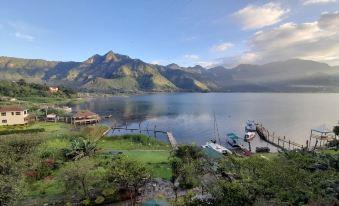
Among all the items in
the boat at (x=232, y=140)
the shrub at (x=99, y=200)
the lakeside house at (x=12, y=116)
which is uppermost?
the lakeside house at (x=12, y=116)

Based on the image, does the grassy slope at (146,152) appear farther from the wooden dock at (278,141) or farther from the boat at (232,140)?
the wooden dock at (278,141)

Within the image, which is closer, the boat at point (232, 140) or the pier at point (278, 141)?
the pier at point (278, 141)

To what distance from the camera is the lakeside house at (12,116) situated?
77994 millimetres

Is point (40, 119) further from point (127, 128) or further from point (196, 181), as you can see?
point (196, 181)

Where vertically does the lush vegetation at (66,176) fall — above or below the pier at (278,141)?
above

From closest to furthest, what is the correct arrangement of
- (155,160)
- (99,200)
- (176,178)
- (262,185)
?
(262,185) → (99,200) → (176,178) → (155,160)

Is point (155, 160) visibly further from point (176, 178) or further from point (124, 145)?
point (124, 145)

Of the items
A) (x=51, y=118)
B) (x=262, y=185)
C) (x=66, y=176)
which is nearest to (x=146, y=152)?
(x=66, y=176)

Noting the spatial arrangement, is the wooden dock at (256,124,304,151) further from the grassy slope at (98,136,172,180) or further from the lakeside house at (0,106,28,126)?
the lakeside house at (0,106,28,126)

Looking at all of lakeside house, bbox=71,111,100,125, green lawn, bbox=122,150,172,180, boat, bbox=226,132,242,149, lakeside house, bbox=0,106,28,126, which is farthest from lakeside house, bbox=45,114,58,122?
boat, bbox=226,132,242,149

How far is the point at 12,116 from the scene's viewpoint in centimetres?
7900

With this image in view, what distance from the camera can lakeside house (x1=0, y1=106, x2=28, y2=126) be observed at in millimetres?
77994

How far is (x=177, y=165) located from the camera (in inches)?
1094

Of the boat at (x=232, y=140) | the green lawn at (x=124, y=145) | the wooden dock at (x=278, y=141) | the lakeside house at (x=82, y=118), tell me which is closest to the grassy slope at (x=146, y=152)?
the green lawn at (x=124, y=145)
